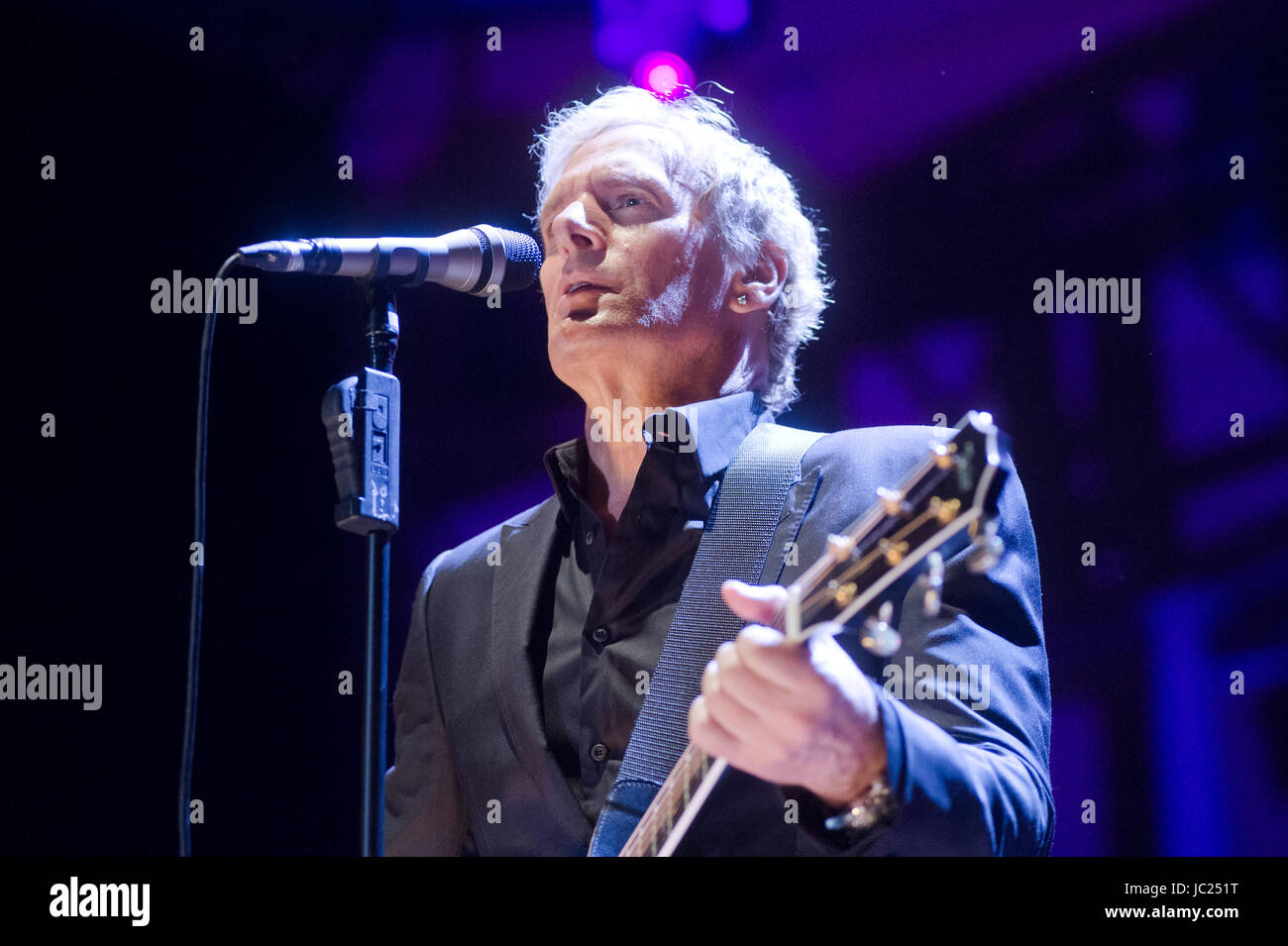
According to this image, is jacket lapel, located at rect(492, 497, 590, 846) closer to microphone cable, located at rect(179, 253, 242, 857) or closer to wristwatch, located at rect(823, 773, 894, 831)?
microphone cable, located at rect(179, 253, 242, 857)

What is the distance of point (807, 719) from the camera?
3.97 feet

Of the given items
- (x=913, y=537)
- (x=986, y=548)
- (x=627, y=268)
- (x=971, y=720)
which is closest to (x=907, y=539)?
(x=913, y=537)

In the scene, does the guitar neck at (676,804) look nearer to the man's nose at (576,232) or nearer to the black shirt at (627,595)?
the black shirt at (627,595)

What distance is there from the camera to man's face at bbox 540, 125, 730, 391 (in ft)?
7.18

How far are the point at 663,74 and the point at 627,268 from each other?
563 millimetres

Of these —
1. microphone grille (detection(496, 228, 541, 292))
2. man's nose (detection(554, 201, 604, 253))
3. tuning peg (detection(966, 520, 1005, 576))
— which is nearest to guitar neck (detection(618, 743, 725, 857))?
tuning peg (detection(966, 520, 1005, 576))

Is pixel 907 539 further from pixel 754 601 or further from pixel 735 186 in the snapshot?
pixel 735 186

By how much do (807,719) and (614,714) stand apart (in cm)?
78

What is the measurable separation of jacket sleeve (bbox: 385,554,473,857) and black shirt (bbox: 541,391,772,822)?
312 mm

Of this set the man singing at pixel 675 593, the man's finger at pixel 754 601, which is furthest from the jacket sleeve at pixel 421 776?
the man's finger at pixel 754 601

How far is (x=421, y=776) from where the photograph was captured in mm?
2238

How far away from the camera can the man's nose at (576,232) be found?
2240mm

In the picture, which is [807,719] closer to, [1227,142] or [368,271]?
Result: [368,271]
